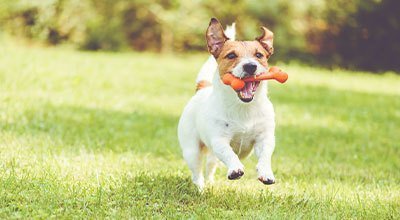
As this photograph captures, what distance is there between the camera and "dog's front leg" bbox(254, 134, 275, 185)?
4.57 meters

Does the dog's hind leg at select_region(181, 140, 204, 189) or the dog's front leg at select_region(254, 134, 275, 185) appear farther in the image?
the dog's hind leg at select_region(181, 140, 204, 189)

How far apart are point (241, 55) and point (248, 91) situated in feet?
0.86

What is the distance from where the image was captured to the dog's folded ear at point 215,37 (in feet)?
16.6

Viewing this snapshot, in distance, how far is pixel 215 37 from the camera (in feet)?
16.7

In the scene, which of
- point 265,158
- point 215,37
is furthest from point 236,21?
point 265,158

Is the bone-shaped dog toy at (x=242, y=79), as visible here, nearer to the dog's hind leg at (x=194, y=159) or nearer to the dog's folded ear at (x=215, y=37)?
the dog's folded ear at (x=215, y=37)

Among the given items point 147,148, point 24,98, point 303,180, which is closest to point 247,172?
point 303,180

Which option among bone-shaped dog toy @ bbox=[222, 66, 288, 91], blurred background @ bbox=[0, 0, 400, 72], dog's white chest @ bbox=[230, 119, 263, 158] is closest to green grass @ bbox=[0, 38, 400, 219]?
dog's white chest @ bbox=[230, 119, 263, 158]

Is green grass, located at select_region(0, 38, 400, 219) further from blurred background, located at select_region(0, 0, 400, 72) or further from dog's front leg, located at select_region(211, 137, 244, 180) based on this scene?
blurred background, located at select_region(0, 0, 400, 72)

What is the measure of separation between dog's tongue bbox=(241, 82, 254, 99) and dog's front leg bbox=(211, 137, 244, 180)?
0.37 m

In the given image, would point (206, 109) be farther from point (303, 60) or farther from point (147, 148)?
point (303, 60)

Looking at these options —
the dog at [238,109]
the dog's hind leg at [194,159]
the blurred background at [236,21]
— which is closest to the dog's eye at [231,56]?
the dog at [238,109]

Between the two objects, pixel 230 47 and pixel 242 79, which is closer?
pixel 242 79

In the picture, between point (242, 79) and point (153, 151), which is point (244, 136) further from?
point (153, 151)
